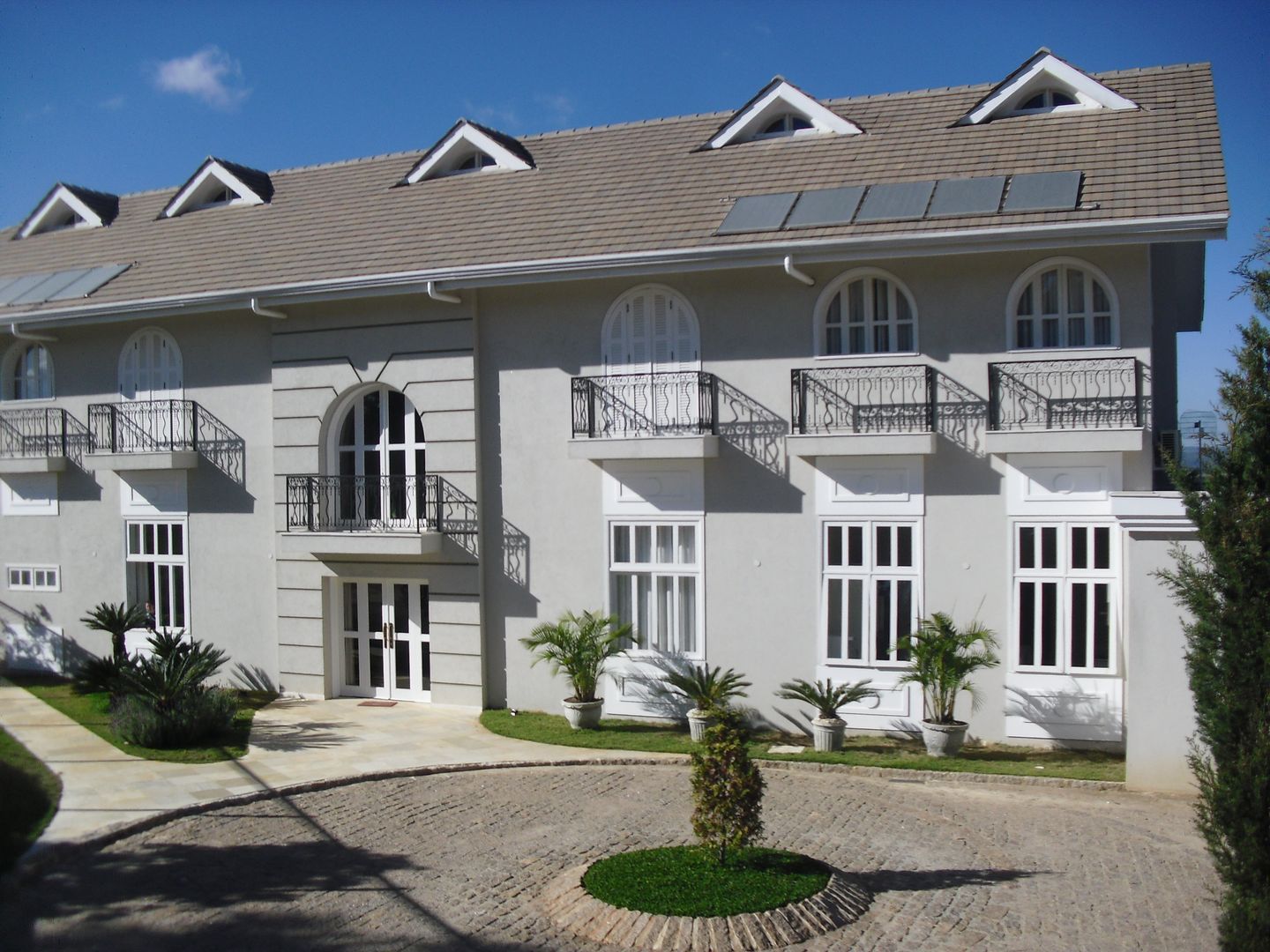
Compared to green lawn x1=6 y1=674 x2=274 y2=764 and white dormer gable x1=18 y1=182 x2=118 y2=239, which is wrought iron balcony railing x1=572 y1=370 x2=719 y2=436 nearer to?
green lawn x1=6 y1=674 x2=274 y2=764

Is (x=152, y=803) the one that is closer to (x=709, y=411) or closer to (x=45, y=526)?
(x=709, y=411)

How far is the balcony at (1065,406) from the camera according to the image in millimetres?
14820

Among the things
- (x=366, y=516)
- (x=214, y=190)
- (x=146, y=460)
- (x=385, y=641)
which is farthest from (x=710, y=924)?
(x=214, y=190)

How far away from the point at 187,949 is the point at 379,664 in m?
10.7

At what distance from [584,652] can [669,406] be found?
3.84m

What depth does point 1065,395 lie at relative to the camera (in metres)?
15.3

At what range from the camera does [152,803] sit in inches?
512

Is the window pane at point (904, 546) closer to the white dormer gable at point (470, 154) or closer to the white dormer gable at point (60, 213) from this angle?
the white dormer gable at point (470, 154)

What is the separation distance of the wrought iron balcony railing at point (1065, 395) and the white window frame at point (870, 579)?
6.36 ft

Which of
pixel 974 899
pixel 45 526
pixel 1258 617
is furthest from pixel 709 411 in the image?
pixel 45 526

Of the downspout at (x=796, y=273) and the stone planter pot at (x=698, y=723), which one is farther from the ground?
the downspout at (x=796, y=273)

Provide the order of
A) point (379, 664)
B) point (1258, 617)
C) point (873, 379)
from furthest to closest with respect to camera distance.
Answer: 1. point (379, 664)
2. point (873, 379)
3. point (1258, 617)

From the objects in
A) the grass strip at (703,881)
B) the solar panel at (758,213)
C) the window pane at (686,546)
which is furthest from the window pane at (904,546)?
the grass strip at (703,881)

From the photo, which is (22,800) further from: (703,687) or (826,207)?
(826,207)
